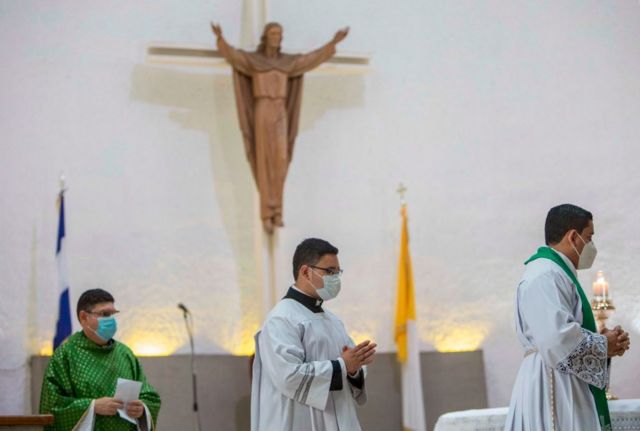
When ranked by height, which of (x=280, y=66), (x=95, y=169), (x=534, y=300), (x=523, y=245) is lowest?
(x=534, y=300)

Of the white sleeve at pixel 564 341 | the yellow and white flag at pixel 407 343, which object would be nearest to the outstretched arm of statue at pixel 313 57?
the yellow and white flag at pixel 407 343

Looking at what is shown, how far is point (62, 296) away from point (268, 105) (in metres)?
2.34

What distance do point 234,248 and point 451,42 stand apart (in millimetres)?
2957

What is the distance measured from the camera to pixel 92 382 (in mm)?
5641

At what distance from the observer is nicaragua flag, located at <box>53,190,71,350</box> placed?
294 inches

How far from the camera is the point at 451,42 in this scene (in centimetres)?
940

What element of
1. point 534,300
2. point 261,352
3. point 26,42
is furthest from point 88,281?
point 534,300

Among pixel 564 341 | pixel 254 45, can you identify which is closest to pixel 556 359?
pixel 564 341

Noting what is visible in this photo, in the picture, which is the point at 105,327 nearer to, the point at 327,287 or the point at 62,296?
the point at 327,287

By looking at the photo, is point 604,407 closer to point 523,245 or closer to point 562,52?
point 523,245

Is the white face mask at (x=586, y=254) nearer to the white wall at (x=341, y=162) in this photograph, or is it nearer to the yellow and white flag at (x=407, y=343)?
the yellow and white flag at (x=407, y=343)

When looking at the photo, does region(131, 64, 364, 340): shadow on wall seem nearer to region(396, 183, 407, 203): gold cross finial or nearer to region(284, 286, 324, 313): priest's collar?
region(396, 183, 407, 203): gold cross finial

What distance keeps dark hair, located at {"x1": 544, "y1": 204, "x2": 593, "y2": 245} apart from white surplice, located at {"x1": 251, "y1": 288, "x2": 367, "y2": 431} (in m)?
1.18

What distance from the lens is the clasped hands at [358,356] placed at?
4605 millimetres
